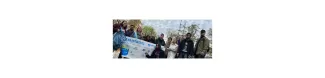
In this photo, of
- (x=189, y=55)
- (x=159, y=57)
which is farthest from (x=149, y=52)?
(x=189, y=55)

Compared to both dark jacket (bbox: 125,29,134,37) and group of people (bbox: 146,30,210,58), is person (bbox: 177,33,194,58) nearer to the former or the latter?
group of people (bbox: 146,30,210,58)

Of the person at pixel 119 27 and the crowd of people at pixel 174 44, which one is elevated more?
the person at pixel 119 27

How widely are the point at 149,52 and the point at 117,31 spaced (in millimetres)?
394

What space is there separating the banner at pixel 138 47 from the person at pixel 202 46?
0.47 metres

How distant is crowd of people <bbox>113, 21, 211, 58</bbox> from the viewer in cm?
462

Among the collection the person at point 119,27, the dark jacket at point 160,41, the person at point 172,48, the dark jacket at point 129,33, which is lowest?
the person at point 172,48

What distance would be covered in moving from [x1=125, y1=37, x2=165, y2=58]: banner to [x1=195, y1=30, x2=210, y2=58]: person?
0.47 meters

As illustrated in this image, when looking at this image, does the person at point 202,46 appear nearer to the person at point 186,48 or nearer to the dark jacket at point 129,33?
the person at point 186,48

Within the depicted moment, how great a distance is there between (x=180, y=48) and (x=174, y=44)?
0.24ft

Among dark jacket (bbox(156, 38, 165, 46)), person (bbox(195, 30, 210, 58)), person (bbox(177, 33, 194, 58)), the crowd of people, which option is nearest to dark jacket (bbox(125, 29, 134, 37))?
the crowd of people

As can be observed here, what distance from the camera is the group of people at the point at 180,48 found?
464cm

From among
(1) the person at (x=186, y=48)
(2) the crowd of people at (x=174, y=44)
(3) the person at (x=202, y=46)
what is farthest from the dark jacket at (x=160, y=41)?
(3) the person at (x=202, y=46)

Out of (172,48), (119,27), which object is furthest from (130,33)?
(172,48)

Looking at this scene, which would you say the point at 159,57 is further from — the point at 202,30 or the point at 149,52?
the point at 202,30
